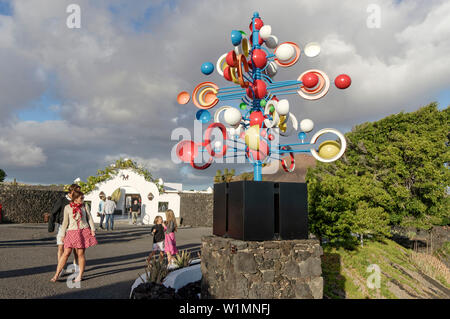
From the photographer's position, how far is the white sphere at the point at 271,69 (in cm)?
670

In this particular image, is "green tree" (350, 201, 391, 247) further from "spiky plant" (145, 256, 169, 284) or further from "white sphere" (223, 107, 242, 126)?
"spiky plant" (145, 256, 169, 284)

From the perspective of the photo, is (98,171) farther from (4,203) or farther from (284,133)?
(284,133)

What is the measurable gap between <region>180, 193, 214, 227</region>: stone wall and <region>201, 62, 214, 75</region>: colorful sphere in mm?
17057

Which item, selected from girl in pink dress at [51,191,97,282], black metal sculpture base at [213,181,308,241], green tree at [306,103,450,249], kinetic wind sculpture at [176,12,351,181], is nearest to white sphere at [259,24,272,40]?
kinetic wind sculpture at [176,12,351,181]

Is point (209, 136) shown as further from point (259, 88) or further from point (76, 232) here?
point (76, 232)

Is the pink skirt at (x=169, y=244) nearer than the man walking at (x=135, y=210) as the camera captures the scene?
Yes

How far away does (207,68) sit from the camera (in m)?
6.22

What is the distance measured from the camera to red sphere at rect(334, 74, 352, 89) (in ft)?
18.5

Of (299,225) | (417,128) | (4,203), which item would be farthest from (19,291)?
(417,128)

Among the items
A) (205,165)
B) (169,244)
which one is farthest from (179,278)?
(205,165)

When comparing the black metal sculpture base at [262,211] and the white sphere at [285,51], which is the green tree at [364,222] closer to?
the black metal sculpture base at [262,211]

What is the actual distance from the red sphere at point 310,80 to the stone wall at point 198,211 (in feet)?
57.8

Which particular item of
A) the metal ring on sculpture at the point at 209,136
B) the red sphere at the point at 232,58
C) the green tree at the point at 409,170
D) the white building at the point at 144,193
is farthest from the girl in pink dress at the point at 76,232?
the white building at the point at 144,193
